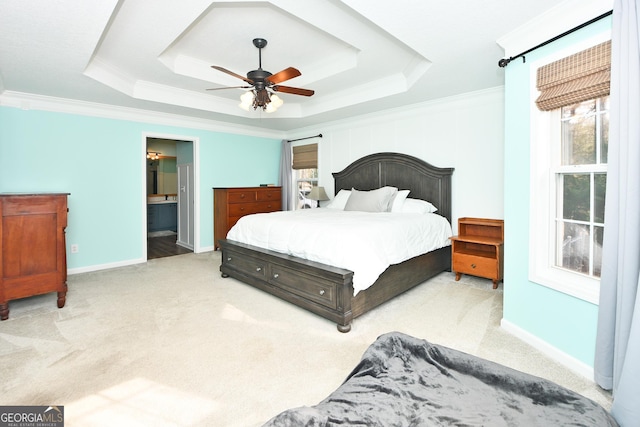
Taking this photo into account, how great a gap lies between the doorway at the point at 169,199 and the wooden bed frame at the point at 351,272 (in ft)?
7.61

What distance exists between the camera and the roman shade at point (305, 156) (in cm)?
622

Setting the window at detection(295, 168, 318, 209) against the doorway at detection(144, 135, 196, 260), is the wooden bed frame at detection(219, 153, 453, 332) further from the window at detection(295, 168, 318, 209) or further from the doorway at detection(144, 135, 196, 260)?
the doorway at detection(144, 135, 196, 260)

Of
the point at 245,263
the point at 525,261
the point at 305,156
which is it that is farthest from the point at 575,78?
the point at 305,156

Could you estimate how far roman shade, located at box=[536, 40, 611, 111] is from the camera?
179cm

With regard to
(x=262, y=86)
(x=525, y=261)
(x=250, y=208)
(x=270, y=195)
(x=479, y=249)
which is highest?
(x=262, y=86)

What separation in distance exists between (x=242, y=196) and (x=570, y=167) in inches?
187

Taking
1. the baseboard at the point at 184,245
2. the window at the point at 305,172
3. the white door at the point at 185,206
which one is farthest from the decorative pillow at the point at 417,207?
the baseboard at the point at 184,245

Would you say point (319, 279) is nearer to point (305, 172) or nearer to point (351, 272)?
point (351, 272)

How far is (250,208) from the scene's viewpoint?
19.3 ft

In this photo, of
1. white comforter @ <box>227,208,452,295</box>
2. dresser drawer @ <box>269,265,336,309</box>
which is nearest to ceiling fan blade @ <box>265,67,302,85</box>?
white comforter @ <box>227,208,452,295</box>

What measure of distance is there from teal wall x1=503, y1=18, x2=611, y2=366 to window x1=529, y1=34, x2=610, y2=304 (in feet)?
0.19

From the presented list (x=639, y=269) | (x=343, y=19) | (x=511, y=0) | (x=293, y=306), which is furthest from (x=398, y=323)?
(x=343, y=19)

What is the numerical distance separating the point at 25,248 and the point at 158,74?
7.83 ft

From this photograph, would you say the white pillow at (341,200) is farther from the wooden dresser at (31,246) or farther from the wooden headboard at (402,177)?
the wooden dresser at (31,246)
